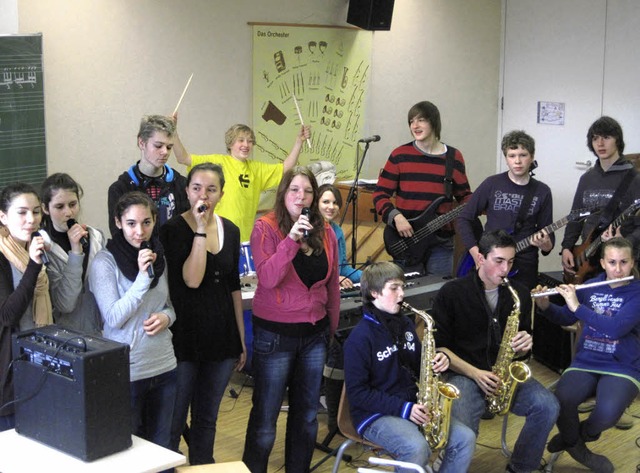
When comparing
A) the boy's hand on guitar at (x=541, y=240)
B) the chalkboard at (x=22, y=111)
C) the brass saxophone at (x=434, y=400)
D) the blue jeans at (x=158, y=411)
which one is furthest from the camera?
the chalkboard at (x=22, y=111)

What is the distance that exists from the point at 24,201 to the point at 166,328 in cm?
71

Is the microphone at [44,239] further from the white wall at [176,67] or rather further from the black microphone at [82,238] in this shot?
the white wall at [176,67]

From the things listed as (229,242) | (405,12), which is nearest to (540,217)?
(229,242)

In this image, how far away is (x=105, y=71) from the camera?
233 inches

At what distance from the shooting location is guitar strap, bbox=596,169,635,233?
5070 millimetres

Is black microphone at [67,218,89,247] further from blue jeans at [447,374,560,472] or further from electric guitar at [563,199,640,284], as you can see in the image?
electric guitar at [563,199,640,284]

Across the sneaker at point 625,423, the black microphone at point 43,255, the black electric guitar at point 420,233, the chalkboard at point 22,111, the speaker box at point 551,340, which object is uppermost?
the chalkboard at point 22,111

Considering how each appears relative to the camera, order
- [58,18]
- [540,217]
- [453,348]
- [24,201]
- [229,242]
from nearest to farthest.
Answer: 1. [24,201]
2. [229,242]
3. [453,348]
4. [540,217]
5. [58,18]

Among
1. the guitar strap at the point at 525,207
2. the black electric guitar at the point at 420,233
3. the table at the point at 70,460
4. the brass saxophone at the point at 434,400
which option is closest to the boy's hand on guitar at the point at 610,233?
the guitar strap at the point at 525,207

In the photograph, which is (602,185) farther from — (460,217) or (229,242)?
(229,242)

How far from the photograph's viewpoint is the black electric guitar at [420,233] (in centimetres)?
534

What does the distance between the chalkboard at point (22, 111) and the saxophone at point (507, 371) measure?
295cm

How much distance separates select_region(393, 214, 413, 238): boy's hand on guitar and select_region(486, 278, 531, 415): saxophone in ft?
3.92

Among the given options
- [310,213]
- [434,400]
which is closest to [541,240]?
[434,400]
